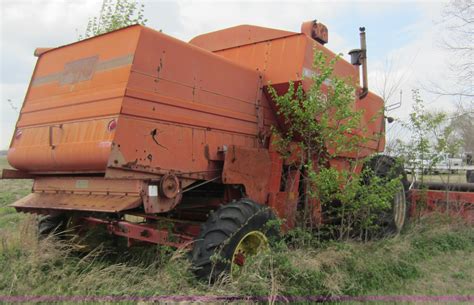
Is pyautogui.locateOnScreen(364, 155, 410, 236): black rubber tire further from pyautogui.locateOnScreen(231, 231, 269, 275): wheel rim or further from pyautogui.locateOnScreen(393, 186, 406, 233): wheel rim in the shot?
pyautogui.locateOnScreen(231, 231, 269, 275): wheel rim

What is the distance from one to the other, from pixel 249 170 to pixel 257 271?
1.50m

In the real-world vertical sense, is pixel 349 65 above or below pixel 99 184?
above

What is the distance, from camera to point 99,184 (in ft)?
14.4

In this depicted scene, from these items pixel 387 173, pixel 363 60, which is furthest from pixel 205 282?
pixel 363 60

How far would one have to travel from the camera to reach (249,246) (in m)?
4.70

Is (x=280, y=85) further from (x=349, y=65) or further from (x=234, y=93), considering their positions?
(x=349, y=65)

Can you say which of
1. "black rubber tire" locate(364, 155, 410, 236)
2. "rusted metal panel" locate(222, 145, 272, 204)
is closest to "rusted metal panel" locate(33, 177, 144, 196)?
"rusted metal panel" locate(222, 145, 272, 204)

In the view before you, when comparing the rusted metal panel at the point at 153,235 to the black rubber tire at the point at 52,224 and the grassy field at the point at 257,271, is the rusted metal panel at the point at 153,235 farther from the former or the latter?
the black rubber tire at the point at 52,224

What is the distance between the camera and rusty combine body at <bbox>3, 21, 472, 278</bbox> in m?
4.23

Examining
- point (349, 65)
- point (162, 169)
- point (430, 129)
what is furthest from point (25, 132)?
point (430, 129)

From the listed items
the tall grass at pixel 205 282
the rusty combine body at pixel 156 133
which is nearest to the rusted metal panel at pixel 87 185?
the rusty combine body at pixel 156 133

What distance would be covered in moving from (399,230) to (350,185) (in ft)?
9.14

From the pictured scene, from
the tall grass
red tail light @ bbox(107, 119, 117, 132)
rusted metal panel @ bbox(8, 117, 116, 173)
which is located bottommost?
the tall grass

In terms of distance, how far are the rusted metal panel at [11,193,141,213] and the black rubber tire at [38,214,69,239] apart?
2.32ft
